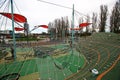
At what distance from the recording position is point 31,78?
311 inches

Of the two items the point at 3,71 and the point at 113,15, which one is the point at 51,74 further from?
the point at 113,15

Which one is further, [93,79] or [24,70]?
[24,70]

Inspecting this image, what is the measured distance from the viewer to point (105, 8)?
35844 mm

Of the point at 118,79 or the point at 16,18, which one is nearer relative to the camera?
the point at 118,79

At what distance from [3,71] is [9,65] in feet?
4.35

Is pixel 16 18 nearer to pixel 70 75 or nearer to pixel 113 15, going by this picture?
pixel 70 75

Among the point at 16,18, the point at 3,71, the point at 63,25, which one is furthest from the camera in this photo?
the point at 63,25

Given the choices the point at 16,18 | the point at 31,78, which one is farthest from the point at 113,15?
the point at 31,78

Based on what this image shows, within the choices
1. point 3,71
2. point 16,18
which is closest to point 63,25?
point 16,18

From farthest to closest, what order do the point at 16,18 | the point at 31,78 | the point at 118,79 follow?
the point at 16,18 < the point at 31,78 < the point at 118,79

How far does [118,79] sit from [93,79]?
4.10 ft

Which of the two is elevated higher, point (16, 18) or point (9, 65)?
point (16, 18)

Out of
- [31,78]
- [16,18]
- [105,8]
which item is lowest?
[31,78]

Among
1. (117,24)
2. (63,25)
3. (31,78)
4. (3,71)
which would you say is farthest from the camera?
(63,25)
